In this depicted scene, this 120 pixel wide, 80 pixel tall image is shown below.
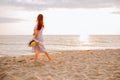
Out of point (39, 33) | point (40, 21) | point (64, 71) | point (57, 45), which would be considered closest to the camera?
point (64, 71)

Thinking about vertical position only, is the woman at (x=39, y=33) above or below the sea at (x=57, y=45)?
above

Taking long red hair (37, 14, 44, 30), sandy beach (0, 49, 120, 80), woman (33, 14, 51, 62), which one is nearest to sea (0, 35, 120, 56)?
woman (33, 14, 51, 62)

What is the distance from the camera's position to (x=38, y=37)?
10.8 metres

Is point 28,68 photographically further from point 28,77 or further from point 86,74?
point 86,74

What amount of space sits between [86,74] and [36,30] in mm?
3006

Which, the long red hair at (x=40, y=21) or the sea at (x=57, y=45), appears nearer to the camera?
the long red hair at (x=40, y=21)

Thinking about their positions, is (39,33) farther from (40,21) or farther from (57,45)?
(57,45)

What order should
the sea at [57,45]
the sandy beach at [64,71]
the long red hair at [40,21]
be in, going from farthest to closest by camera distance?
1. the sea at [57,45]
2. the long red hair at [40,21]
3. the sandy beach at [64,71]

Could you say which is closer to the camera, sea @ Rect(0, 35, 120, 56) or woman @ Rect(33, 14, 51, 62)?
woman @ Rect(33, 14, 51, 62)

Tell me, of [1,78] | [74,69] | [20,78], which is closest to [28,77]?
[20,78]

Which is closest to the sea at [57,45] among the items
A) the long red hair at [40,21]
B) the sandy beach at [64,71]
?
the long red hair at [40,21]

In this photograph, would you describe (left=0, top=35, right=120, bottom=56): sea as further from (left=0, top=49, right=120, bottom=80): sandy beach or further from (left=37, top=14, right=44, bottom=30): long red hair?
(left=0, top=49, right=120, bottom=80): sandy beach

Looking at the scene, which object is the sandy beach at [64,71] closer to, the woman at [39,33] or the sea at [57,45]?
the woman at [39,33]

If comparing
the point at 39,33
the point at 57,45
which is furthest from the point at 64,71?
the point at 57,45
